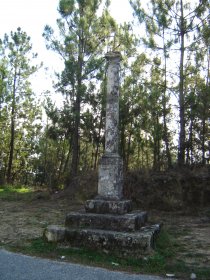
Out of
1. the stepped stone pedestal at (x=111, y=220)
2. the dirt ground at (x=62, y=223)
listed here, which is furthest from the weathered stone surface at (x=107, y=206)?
the dirt ground at (x=62, y=223)

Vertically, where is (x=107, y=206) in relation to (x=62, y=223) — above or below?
above

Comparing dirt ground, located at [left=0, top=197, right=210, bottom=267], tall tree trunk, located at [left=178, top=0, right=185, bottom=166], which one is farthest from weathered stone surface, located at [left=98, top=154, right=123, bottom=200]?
tall tree trunk, located at [left=178, top=0, right=185, bottom=166]

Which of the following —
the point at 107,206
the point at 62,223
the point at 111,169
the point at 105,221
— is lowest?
the point at 62,223

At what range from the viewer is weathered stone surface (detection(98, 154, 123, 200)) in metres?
8.55

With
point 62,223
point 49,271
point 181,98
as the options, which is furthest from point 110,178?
point 181,98

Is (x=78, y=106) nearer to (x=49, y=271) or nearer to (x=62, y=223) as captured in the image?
(x=62, y=223)

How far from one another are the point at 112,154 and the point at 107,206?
1.30 meters

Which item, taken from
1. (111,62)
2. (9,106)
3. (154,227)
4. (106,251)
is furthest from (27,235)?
(9,106)

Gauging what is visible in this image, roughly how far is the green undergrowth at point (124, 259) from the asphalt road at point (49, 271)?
1.25 feet

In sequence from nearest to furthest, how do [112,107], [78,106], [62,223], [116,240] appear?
[116,240], [112,107], [62,223], [78,106]

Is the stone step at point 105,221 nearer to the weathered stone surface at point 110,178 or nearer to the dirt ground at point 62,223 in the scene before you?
the weathered stone surface at point 110,178

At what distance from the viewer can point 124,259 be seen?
22.4 feet

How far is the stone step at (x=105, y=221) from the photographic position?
7656 mm

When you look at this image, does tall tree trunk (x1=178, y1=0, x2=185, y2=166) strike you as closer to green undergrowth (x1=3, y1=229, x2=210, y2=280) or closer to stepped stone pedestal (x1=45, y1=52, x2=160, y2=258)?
stepped stone pedestal (x1=45, y1=52, x2=160, y2=258)
